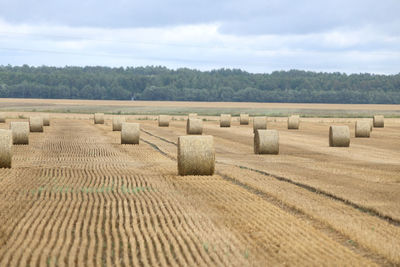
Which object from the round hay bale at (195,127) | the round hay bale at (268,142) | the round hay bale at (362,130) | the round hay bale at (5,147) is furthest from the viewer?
the round hay bale at (195,127)

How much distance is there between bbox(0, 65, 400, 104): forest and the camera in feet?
550

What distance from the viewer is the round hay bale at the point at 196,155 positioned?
19.8 meters

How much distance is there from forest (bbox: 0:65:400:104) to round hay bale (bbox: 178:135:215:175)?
485ft

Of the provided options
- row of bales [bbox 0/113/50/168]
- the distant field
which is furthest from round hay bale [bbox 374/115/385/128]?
the distant field

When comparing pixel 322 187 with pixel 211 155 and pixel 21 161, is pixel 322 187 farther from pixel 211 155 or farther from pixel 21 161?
pixel 21 161

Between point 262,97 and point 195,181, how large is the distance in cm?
15558

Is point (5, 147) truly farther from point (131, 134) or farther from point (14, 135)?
point (131, 134)

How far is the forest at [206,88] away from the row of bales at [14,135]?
118 metres

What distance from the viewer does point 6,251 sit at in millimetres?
10352

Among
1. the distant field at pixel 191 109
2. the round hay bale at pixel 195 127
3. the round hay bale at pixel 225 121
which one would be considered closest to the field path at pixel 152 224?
the round hay bale at pixel 195 127

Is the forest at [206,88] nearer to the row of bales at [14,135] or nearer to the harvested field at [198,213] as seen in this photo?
the row of bales at [14,135]

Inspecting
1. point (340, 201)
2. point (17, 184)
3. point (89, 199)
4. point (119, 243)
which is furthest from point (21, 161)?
point (119, 243)

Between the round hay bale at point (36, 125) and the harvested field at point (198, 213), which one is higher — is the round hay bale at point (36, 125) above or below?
below

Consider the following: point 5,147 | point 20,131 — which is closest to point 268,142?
point 5,147
